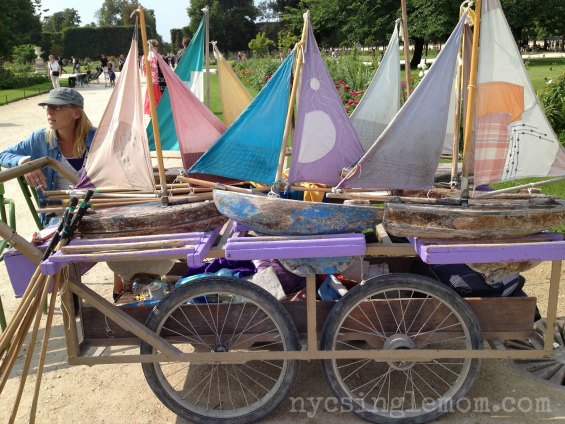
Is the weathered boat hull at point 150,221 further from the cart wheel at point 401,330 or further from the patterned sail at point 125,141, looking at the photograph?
the cart wheel at point 401,330

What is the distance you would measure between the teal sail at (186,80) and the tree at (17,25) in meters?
32.5

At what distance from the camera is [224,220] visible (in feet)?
8.99

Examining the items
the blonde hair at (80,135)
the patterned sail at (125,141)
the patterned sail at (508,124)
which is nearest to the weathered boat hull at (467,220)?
the patterned sail at (508,124)

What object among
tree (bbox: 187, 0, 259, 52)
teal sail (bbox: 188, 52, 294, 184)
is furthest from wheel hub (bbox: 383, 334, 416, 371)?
tree (bbox: 187, 0, 259, 52)

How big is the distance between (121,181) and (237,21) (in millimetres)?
66564

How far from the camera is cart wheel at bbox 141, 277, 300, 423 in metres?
2.52

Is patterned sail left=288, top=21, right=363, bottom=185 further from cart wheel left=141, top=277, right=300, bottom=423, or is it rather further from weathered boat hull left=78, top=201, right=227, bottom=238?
cart wheel left=141, top=277, right=300, bottom=423

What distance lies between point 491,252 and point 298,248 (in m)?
0.89

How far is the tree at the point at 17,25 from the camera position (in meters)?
31.0

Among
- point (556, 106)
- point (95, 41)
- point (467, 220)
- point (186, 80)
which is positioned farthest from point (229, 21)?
point (467, 220)

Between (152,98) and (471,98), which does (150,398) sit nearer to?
(152,98)

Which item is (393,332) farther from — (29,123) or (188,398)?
(29,123)

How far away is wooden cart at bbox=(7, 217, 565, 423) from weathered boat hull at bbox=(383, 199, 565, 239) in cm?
6

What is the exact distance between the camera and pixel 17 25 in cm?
3962
